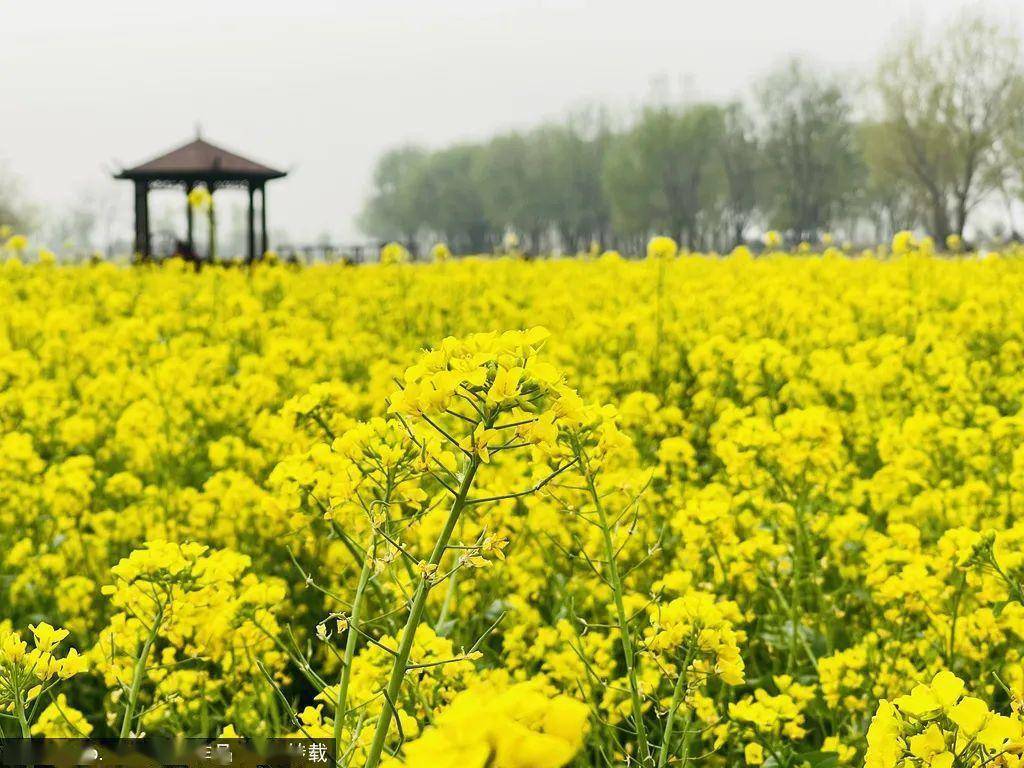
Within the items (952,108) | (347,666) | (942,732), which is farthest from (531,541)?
(952,108)

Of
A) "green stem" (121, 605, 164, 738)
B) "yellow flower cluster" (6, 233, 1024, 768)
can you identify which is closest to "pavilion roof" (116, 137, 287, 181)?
"yellow flower cluster" (6, 233, 1024, 768)

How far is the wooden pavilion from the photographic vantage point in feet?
53.1

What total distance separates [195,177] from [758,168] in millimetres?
48450

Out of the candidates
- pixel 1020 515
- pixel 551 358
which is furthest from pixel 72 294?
pixel 1020 515

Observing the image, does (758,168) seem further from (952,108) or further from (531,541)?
(531,541)

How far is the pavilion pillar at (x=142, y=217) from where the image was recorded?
17047 millimetres

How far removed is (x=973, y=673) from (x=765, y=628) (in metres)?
0.57

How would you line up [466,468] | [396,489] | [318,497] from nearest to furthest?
[466,468] → [396,489] → [318,497]

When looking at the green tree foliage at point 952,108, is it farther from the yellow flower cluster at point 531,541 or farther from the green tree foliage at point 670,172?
the yellow flower cluster at point 531,541

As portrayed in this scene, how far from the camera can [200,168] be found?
16.5 meters

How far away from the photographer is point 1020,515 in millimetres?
3498

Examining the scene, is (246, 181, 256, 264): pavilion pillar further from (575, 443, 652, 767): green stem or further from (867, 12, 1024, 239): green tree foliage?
(867, 12, 1024, 239): green tree foliage

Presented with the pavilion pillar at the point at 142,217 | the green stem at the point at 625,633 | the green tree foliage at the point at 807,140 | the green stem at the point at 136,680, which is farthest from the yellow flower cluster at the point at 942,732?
the green tree foliage at the point at 807,140

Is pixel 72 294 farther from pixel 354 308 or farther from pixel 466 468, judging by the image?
pixel 466 468
